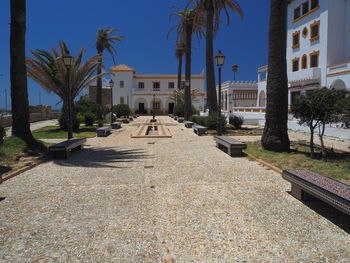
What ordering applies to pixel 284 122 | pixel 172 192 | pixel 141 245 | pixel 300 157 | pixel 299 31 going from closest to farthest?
pixel 141 245 < pixel 172 192 < pixel 300 157 < pixel 284 122 < pixel 299 31

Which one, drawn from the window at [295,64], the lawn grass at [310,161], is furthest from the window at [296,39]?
the lawn grass at [310,161]

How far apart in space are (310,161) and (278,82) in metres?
2.79

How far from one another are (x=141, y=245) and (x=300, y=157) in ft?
20.8

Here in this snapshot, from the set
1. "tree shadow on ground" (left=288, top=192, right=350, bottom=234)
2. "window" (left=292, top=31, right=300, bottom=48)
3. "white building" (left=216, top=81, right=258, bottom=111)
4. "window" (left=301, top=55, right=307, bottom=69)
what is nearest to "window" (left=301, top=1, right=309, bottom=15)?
"window" (left=292, top=31, right=300, bottom=48)

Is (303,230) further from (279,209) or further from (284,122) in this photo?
(284,122)

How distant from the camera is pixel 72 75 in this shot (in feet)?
53.1

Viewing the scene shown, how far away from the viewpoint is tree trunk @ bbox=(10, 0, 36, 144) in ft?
30.5

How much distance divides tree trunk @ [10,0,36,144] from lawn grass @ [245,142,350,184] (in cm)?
780

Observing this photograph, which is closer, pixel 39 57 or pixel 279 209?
pixel 279 209

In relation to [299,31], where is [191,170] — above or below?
below

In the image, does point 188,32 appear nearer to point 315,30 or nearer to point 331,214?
point 315,30

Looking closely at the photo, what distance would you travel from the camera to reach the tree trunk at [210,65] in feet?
57.5

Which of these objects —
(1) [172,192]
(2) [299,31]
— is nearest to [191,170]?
(1) [172,192]

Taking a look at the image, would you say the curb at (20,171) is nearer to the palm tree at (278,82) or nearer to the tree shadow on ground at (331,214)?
the tree shadow on ground at (331,214)
